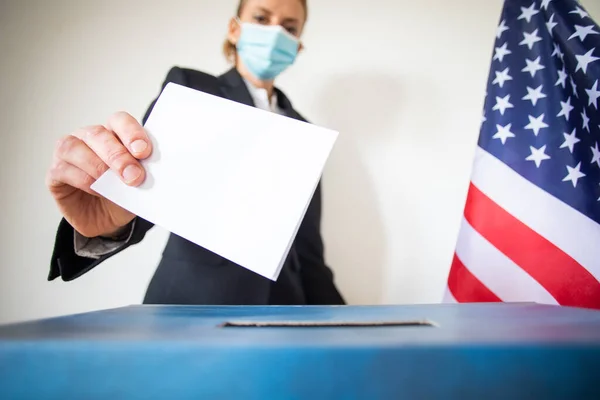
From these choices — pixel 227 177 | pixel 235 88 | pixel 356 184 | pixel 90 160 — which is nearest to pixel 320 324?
pixel 227 177

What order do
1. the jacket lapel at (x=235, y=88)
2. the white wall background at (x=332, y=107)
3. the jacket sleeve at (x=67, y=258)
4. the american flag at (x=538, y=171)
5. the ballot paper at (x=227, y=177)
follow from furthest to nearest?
the white wall background at (x=332, y=107) → the jacket lapel at (x=235, y=88) → the american flag at (x=538, y=171) → the jacket sleeve at (x=67, y=258) → the ballot paper at (x=227, y=177)

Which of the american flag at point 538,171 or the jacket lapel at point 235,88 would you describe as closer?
the american flag at point 538,171

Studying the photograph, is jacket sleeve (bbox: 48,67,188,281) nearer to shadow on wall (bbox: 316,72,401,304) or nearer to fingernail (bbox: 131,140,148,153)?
fingernail (bbox: 131,140,148,153)

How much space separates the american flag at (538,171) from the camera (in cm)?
54

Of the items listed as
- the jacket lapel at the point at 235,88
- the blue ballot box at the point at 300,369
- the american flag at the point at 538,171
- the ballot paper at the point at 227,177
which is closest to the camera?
the blue ballot box at the point at 300,369

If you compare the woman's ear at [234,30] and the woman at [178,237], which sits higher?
the woman's ear at [234,30]

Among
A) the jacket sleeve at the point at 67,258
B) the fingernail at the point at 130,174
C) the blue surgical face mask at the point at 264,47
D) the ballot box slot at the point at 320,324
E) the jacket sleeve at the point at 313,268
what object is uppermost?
the blue surgical face mask at the point at 264,47

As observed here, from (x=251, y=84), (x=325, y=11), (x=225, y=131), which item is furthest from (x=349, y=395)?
(x=325, y=11)

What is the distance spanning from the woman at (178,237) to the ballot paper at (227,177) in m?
0.03

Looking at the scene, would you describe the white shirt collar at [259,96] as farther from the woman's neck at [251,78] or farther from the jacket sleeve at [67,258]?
the jacket sleeve at [67,258]

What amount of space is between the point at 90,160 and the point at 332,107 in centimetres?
69

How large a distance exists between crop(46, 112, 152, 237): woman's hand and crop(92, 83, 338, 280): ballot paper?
0.6 inches

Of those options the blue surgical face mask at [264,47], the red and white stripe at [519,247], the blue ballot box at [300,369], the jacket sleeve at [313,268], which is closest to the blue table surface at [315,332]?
the blue ballot box at [300,369]

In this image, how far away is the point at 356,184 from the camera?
90 centimetres
